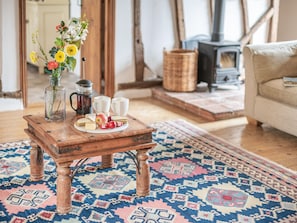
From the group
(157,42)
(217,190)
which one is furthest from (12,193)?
(157,42)

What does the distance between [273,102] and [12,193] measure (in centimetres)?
258

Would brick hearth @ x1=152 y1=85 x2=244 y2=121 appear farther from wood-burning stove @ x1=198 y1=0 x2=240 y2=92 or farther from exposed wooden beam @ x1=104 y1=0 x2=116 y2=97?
exposed wooden beam @ x1=104 y1=0 x2=116 y2=97

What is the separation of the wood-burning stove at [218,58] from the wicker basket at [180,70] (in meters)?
0.13

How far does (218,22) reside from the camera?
627 centimetres

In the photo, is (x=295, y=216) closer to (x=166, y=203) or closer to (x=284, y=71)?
(x=166, y=203)

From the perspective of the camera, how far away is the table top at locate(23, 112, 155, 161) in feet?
10.4

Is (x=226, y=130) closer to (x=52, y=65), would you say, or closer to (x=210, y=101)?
(x=210, y=101)

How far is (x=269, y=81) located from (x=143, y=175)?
2.09 meters

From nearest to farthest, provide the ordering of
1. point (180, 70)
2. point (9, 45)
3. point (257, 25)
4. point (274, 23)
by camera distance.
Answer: point (9, 45) < point (180, 70) < point (257, 25) < point (274, 23)

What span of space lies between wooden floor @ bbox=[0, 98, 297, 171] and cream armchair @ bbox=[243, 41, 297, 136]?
0.44ft

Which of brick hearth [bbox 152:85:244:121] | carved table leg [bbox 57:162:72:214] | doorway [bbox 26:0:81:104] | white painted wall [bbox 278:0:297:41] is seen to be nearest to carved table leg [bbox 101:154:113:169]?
carved table leg [bbox 57:162:72:214]

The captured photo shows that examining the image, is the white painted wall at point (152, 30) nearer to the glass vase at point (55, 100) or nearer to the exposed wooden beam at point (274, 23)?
the exposed wooden beam at point (274, 23)

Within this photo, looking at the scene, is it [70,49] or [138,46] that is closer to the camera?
[70,49]

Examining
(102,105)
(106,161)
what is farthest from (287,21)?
(102,105)
